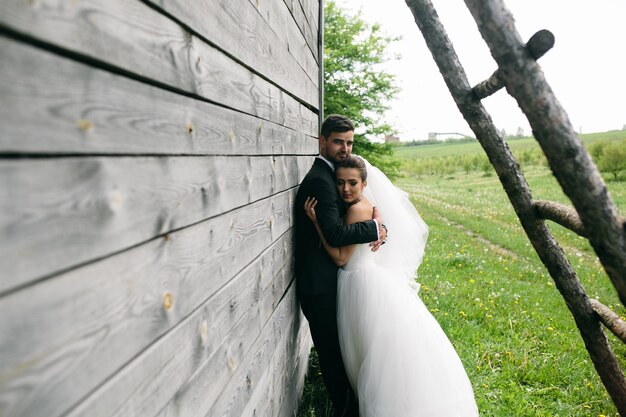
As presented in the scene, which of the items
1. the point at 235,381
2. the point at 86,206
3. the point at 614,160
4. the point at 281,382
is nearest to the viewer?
the point at 86,206

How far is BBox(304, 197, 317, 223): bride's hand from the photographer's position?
3321 millimetres

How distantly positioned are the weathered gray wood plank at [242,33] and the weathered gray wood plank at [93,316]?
2.22ft

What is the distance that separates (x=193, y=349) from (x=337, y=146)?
239 cm

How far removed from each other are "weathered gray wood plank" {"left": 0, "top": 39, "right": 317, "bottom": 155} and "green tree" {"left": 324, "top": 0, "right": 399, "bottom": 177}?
15.6m

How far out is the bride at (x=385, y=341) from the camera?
3111mm

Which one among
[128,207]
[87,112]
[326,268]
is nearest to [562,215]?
[128,207]

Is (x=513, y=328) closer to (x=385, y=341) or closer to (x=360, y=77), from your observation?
(x=385, y=341)

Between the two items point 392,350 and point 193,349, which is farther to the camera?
point 392,350

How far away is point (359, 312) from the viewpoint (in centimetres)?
334

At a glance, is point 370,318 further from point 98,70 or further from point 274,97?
point 98,70

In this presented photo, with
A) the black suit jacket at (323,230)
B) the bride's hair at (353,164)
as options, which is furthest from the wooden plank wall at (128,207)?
the bride's hair at (353,164)

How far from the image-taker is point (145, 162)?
1.15 metres

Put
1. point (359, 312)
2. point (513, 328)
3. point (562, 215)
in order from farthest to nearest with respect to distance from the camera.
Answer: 1. point (513, 328)
2. point (359, 312)
3. point (562, 215)

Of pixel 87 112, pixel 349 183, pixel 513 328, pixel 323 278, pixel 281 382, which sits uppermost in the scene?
pixel 87 112
